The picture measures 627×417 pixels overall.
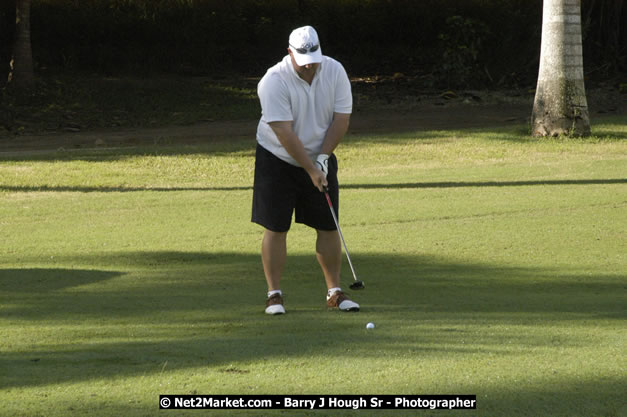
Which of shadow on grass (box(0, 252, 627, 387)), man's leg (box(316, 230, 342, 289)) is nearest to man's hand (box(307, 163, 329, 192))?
man's leg (box(316, 230, 342, 289))

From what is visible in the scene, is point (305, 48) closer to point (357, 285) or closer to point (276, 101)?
point (276, 101)

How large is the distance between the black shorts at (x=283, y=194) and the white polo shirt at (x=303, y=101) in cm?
9

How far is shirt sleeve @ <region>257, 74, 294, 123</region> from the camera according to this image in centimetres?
592

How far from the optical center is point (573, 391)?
420 centimetres

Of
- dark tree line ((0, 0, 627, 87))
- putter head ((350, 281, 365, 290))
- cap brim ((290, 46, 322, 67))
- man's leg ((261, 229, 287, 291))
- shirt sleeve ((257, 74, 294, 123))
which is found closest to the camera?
cap brim ((290, 46, 322, 67))

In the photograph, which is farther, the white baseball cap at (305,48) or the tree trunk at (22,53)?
the tree trunk at (22,53)

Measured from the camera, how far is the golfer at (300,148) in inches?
234

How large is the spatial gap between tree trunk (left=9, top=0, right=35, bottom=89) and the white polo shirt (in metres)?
21.2

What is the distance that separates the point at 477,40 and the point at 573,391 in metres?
26.3

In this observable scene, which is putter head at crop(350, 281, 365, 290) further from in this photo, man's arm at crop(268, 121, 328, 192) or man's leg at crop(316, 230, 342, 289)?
man's arm at crop(268, 121, 328, 192)

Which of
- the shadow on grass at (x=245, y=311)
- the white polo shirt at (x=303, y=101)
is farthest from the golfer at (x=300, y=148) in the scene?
the shadow on grass at (x=245, y=311)

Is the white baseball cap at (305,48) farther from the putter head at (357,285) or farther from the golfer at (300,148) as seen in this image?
the putter head at (357,285)


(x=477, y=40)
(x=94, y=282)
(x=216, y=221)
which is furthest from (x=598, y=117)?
(x=94, y=282)

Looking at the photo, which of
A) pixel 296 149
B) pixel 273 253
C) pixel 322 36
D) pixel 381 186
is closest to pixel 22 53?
pixel 322 36
